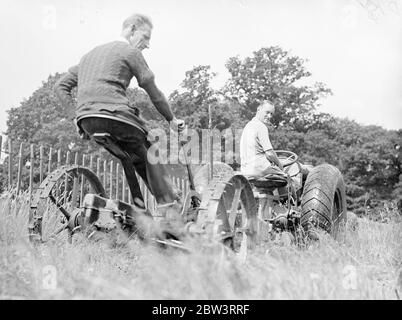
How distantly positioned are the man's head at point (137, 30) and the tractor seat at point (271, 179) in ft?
6.69

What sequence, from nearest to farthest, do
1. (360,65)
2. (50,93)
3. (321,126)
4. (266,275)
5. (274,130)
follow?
(266,275) < (360,65) < (50,93) < (274,130) < (321,126)

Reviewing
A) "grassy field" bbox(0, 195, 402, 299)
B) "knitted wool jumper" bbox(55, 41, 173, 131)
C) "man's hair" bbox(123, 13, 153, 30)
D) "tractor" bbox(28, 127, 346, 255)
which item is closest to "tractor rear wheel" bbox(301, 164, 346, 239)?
"tractor" bbox(28, 127, 346, 255)

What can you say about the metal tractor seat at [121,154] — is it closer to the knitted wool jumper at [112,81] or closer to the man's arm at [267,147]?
the knitted wool jumper at [112,81]

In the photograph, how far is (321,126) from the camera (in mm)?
29828

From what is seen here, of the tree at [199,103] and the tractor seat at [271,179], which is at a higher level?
the tree at [199,103]

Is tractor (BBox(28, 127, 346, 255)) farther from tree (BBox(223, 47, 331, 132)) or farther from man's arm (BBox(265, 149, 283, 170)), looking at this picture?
tree (BBox(223, 47, 331, 132))

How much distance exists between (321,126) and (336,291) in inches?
1127

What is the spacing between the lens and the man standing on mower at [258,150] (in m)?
4.91

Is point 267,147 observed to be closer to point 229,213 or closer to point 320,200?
point 320,200

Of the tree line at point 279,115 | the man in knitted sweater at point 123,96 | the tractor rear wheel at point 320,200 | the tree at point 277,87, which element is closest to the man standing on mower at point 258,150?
the tractor rear wheel at point 320,200

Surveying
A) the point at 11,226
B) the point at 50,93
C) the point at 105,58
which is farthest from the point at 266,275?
the point at 50,93

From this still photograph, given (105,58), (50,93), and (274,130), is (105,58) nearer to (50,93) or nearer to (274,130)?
(50,93)

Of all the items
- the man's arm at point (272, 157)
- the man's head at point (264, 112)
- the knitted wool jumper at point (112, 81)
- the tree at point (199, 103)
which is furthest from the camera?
the tree at point (199, 103)

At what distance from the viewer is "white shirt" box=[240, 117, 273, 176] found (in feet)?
16.2
